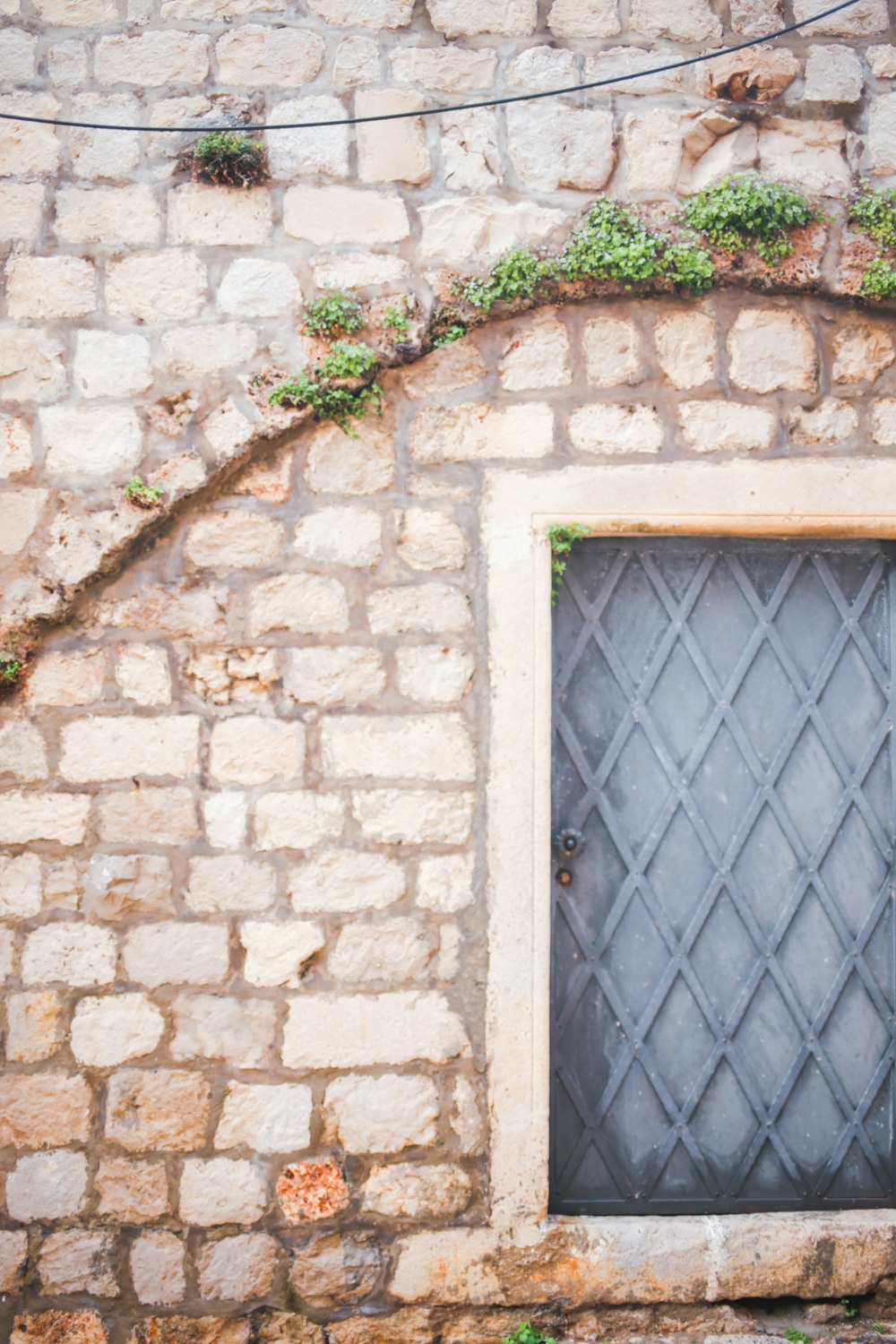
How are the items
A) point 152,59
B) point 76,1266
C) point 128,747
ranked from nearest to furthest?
point 76,1266 → point 128,747 → point 152,59

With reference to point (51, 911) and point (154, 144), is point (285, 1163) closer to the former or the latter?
point (51, 911)

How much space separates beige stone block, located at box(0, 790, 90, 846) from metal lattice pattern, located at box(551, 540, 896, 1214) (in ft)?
4.38

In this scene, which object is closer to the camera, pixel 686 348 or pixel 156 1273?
pixel 156 1273

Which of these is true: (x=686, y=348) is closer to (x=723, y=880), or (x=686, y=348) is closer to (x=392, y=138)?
(x=392, y=138)

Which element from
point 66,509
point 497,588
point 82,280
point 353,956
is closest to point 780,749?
point 497,588

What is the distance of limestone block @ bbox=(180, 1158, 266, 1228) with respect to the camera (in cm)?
244

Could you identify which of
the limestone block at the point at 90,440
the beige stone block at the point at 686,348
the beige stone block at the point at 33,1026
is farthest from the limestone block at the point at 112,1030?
the beige stone block at the point at 686,348

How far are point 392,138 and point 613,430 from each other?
1037mm

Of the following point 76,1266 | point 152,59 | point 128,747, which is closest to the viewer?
point 76,1266

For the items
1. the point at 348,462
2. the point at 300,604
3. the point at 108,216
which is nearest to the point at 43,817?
the point at 300,604

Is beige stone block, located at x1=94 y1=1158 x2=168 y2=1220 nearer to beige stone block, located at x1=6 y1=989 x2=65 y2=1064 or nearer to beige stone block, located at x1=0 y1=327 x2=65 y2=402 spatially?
beige stone block, located at x1=6 y1=989 x2=65 y2=1064

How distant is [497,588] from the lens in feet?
8.54

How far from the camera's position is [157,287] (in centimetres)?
260

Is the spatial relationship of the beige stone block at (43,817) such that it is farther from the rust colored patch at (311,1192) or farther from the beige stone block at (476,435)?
the beige stone block at (476,435)
